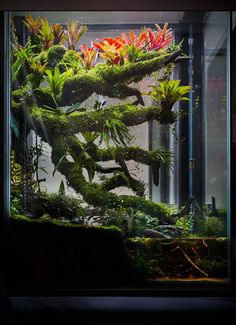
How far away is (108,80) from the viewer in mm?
2947

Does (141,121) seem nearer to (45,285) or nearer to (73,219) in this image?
(73,219)

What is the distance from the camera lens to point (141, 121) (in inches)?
116

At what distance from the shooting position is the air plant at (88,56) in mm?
2902

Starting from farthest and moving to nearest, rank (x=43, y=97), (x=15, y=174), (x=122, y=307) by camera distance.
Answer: (x=43, y=97)
(x=15, y=174)
(x=122, y=307)

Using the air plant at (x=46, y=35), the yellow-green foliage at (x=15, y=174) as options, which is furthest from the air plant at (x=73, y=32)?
the yellow-green foliage at (x=15, y=174)

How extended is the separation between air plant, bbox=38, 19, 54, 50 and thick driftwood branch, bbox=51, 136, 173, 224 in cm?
63

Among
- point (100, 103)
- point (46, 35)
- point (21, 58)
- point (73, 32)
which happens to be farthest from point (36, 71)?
point (100, 103)

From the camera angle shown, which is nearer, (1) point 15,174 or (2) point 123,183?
(1) point 15,174

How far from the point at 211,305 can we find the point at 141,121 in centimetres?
125

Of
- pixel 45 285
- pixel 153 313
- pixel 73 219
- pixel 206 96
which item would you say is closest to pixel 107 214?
pixel 73 219

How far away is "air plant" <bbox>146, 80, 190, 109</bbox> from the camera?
291 centimetres

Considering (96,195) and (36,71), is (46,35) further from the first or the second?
(96,195)

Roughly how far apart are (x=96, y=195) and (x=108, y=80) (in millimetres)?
782

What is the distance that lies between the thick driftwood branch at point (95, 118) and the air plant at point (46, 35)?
0.43 m
